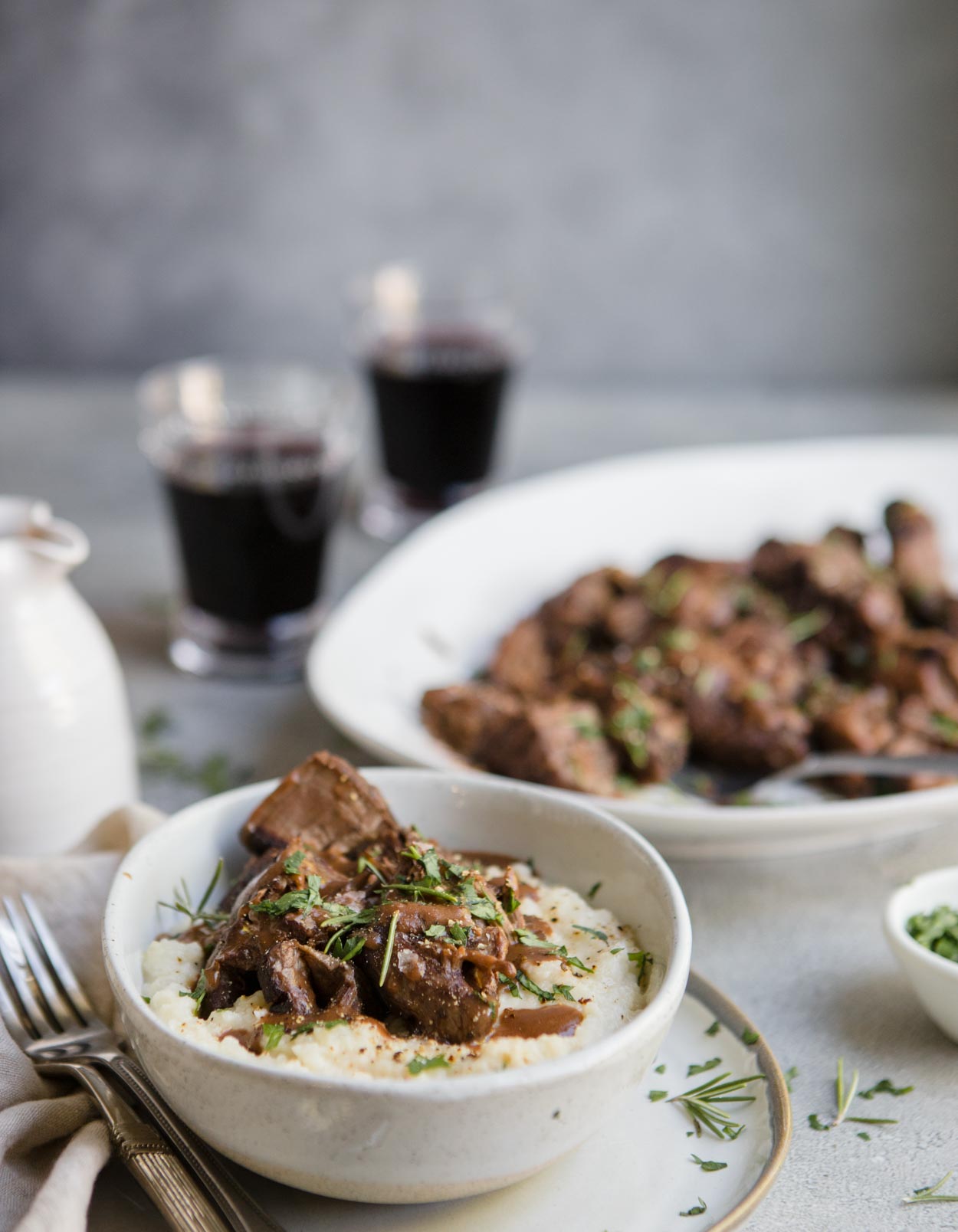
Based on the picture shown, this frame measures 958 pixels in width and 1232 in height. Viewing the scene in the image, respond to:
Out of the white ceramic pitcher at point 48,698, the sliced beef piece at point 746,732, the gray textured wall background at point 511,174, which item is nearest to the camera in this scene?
the white ceramic pitcher at point 48,698

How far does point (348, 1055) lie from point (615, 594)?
1.84m

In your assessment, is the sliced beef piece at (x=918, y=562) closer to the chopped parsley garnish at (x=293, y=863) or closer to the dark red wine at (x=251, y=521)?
the dark red wine at (x=251, y=521)

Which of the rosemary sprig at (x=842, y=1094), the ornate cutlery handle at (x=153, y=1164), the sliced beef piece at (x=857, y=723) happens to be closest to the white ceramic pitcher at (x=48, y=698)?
the ornate cutlery handle at (x=153, y=1164)

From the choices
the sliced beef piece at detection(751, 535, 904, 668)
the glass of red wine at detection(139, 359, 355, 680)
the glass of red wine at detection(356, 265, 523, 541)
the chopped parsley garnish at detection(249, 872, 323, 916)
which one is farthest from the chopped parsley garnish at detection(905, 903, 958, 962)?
the glass of red wine at detection(356, 265, 523, 541)

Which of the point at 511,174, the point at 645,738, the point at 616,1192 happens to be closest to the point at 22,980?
the point at 616,1192

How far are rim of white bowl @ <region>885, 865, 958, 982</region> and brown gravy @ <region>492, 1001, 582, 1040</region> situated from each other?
0.59m

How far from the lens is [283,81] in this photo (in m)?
5.62

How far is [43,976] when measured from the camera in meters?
1.79

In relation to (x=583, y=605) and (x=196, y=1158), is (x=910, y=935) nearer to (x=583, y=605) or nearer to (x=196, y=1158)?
(x=196, y=1158)

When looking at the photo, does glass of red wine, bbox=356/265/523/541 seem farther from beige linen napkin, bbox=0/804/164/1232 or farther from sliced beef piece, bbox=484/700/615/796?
beige linen napkin, bbox=0/804/164/1232

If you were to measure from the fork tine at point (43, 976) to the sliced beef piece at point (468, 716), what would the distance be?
871 millimetres

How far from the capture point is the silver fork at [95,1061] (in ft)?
4.65

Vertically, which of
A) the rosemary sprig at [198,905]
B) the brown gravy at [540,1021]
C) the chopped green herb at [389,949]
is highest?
the chopped green herb at [389,949]

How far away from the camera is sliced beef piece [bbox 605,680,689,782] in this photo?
2502 mm
